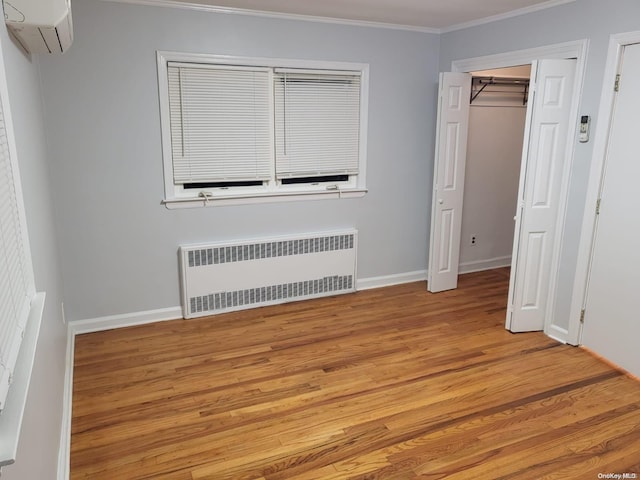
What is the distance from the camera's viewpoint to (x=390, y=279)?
4844mm

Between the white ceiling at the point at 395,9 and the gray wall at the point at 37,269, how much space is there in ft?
A: 4.99

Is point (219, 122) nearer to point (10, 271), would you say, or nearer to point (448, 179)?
point (448, 179)

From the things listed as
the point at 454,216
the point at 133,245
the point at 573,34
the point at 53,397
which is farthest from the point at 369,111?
the point at 53,397

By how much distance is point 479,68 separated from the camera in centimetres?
415

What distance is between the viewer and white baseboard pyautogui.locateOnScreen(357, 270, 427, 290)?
471 cm

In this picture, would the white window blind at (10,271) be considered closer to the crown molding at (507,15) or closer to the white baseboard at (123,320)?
the white baseboard at (123,320)

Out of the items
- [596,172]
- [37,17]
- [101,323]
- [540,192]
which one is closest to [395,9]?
[540,192]

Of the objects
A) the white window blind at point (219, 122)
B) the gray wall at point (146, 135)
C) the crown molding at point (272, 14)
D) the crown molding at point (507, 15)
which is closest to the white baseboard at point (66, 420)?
the gray wall at point (146, 135)

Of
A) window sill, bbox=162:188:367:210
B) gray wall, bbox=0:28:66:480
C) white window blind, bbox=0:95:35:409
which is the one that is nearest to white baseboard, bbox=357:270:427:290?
window sill, bbox=162:188:367:210

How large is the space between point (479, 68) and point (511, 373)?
8.52 ft

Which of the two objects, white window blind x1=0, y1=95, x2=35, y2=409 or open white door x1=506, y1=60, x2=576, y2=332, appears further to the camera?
open white door x1=506, y1=60, x2=576, y2=332

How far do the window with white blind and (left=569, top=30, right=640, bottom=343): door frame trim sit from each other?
1.89 m

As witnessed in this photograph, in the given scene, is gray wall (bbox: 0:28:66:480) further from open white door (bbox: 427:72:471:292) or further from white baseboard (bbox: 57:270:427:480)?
open white door (bbox: 427:72:471:292)

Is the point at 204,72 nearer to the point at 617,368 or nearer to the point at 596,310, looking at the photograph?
the point at 596,310
